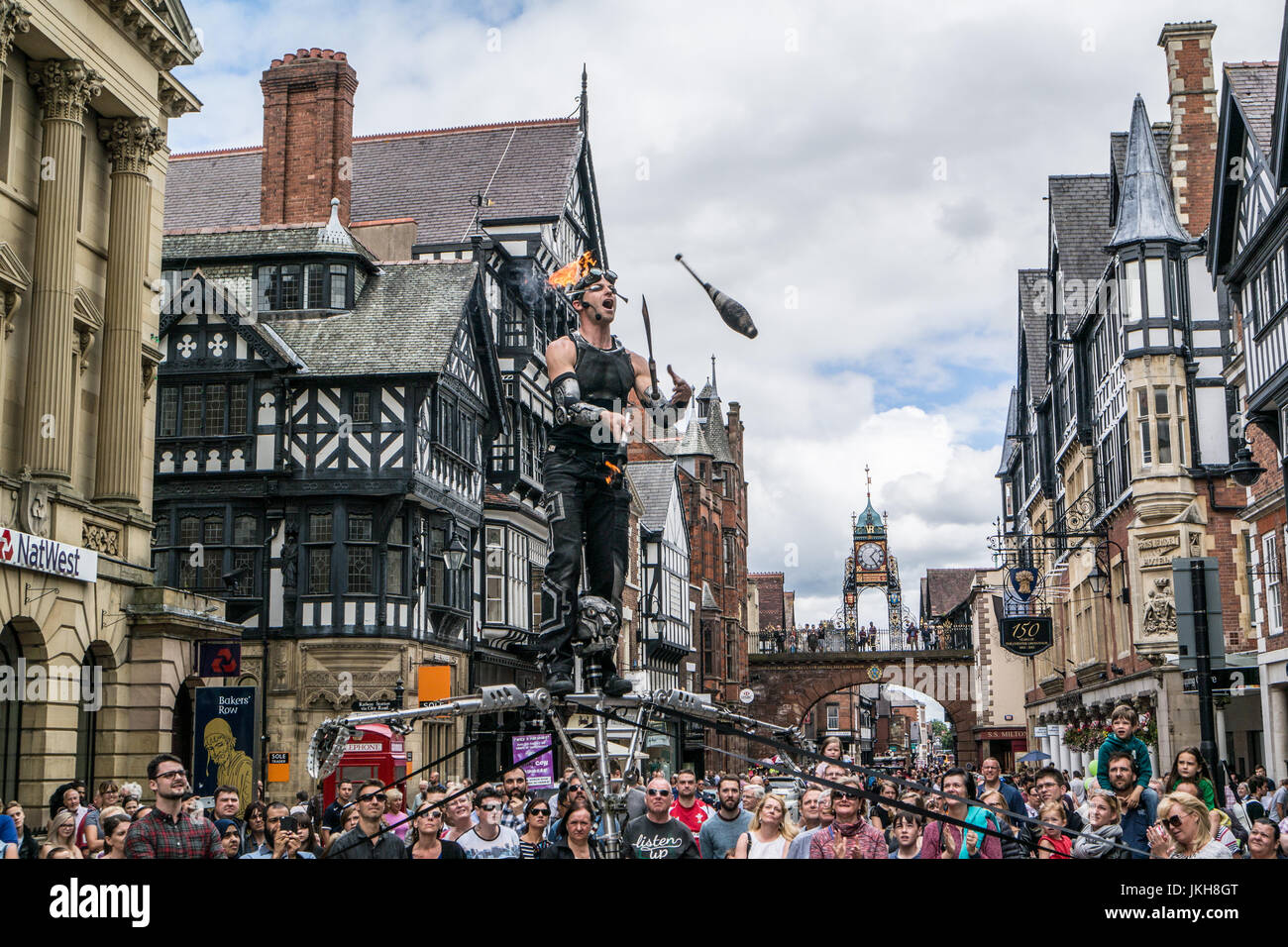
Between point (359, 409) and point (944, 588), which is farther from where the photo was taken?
point (944, 588)

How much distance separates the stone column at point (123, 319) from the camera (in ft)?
72.2

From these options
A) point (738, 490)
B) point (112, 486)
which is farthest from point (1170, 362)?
point (738, 490)

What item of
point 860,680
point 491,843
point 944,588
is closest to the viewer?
point 491,843

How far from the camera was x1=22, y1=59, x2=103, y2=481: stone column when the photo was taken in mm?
19781

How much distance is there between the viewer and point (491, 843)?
8.89m

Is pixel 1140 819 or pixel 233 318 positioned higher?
pixel 233 318

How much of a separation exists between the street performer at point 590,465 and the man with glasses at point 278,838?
8.79ft

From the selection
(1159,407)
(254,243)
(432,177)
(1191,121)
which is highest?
(432,177)

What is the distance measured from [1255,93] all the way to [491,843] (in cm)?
2390

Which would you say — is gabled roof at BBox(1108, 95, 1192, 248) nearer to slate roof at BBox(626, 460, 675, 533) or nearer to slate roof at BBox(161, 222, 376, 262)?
slate roof at BBox(161, 222, 376, 262)

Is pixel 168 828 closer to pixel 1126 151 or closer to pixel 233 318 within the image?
pixel 233 318

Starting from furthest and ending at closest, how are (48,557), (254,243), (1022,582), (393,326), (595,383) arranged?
(1022,582) < (254,243) < (393,326) < (48,557) < (595,383)

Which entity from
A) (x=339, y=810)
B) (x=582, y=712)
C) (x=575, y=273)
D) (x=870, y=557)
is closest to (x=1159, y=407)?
(x=339, y=810)
